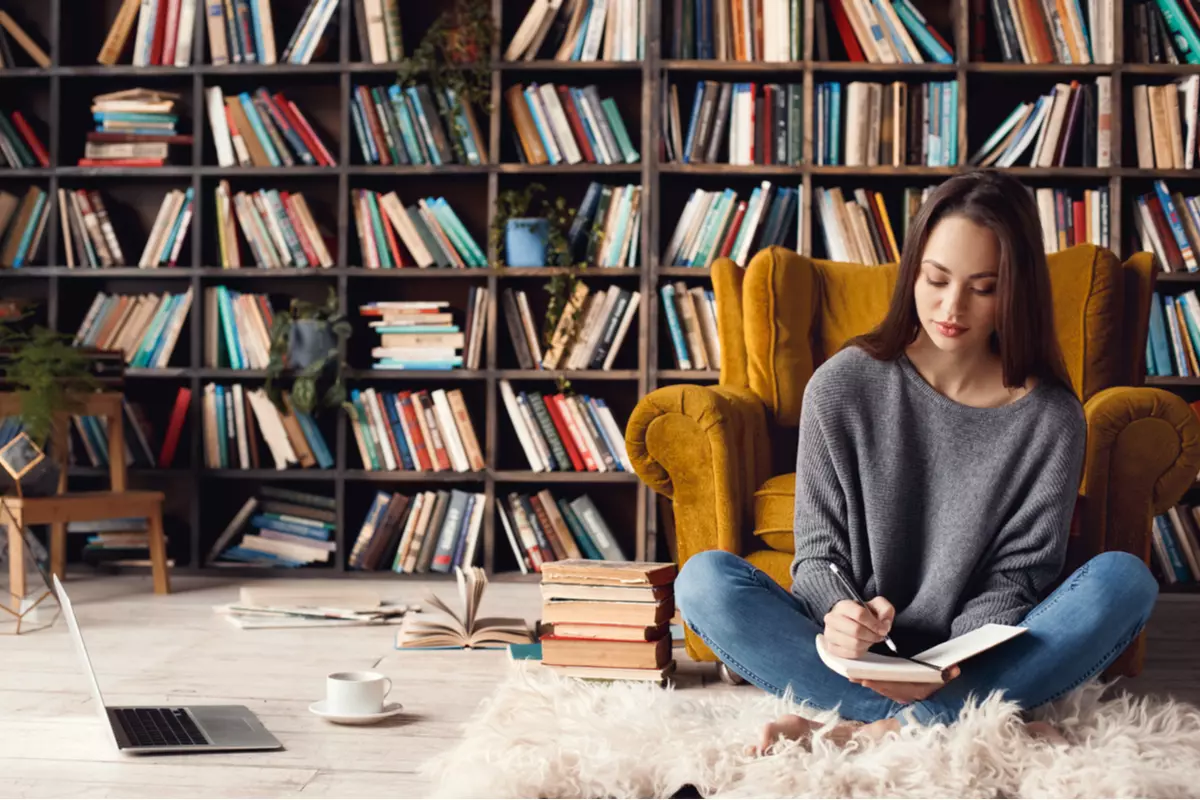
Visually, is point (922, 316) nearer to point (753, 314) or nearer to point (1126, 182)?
point (753, 314)

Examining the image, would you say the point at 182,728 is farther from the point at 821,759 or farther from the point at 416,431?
the point at 416,431

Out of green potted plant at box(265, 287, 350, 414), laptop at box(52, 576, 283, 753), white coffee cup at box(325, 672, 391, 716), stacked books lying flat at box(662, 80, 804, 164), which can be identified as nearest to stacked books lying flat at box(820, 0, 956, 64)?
stacked books lying flat at box(662, 80, 804, 164)

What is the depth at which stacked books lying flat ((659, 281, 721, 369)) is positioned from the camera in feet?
12.4

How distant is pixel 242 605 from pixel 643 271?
5.07ft

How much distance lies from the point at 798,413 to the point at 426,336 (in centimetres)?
146

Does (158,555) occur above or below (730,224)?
below

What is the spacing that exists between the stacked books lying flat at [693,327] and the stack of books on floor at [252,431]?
117 centimetres

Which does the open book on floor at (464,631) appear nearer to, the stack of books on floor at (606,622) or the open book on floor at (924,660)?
the stack of books on floor at (606,622)

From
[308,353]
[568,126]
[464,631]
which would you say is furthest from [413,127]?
[464,631]

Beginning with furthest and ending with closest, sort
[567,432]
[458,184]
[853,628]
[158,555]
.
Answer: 1. [458,184]
2. [567,432]
3. [158,555]
4. [853,628]

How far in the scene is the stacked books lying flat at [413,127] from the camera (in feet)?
12.5

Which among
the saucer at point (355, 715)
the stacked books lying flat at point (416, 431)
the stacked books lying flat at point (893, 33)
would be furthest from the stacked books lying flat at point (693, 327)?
the saucer at point (355, 715)

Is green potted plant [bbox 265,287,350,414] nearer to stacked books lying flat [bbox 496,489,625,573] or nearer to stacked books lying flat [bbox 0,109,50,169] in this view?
stacked books lying flat [bbox 496,489,625,573]

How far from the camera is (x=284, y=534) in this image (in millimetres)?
3898
